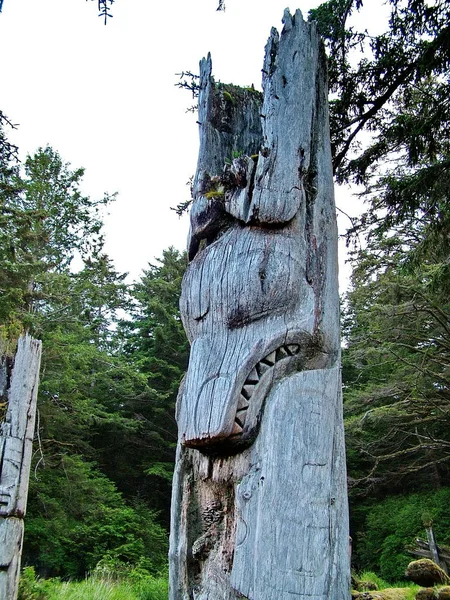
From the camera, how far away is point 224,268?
114 inches

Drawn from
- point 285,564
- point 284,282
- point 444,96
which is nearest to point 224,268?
point 284,282

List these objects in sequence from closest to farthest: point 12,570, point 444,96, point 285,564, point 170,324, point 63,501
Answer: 1. point 285,564
2. point 444,96
3. point 12,570
4. point 63,501
5. point 170,324

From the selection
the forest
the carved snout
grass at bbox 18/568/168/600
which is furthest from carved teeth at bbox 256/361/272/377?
grass at bbox 18/568/168/600

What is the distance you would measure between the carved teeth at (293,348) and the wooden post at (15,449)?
211 inches

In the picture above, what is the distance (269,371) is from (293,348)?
0.62 feet

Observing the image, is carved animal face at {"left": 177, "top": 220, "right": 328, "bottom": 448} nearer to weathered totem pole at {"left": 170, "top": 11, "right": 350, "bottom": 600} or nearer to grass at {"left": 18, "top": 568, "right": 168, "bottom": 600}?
weathered totem pole at {"left": 170, "top": 11, "right": 350, "bottom": 600}

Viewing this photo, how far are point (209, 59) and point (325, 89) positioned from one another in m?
0.75

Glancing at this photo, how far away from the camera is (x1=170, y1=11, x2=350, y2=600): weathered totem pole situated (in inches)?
93.2

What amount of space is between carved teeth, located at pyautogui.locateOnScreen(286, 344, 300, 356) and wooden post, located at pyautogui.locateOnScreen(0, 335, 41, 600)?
17.6ft

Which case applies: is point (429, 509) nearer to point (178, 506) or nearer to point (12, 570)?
point (12, 570)

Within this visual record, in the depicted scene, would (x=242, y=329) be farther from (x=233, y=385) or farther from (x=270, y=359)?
(x=233, y=385)

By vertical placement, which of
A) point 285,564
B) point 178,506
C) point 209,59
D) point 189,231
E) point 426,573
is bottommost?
point 426,573

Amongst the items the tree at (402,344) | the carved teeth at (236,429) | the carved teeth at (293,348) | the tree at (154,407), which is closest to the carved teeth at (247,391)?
the carved teeth at (236,429)

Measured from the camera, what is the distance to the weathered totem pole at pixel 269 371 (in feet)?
7.77
